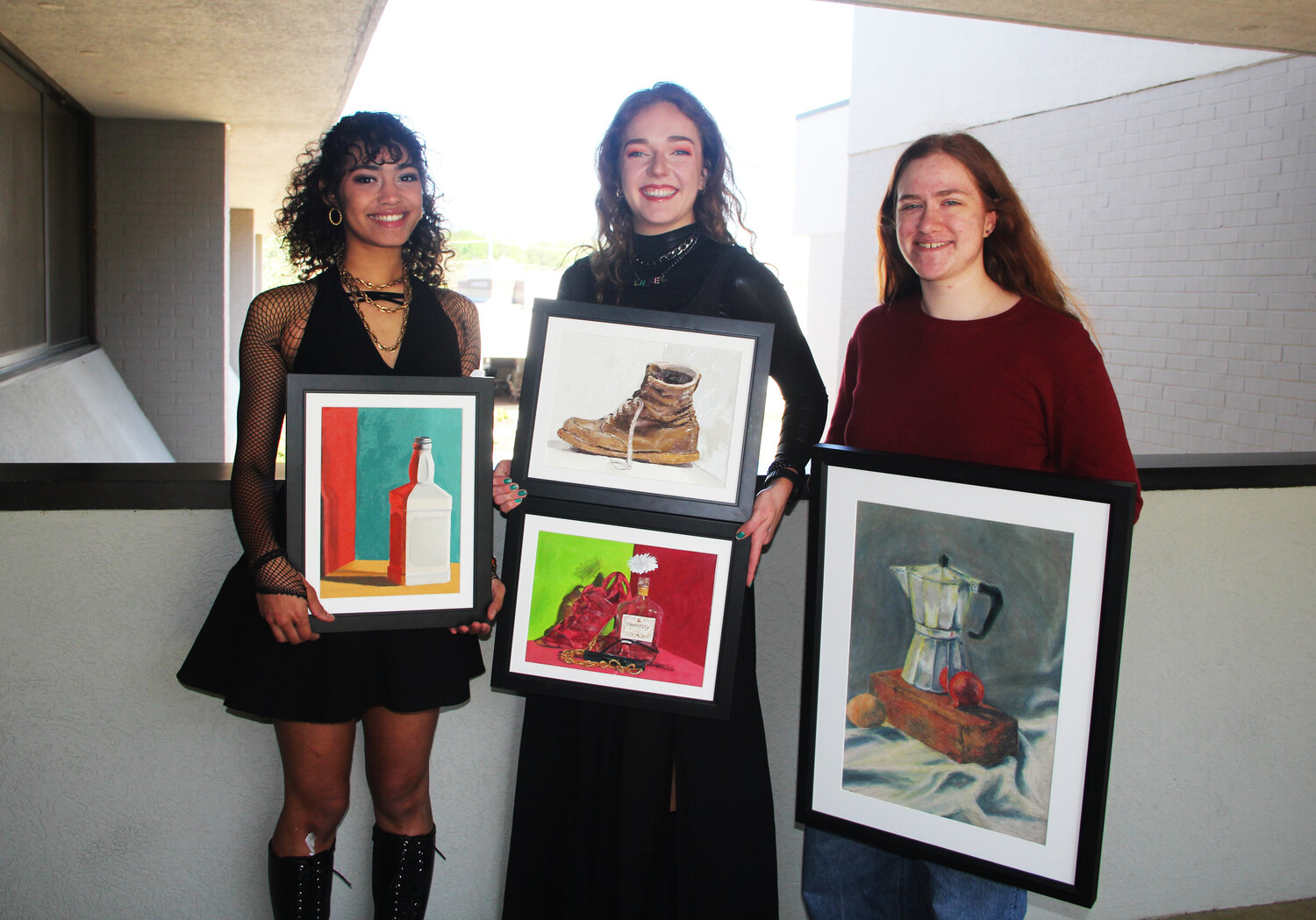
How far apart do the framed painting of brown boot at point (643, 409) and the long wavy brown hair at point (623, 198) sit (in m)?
0.22

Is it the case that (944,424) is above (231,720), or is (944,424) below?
above

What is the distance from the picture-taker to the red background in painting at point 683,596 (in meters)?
1.46

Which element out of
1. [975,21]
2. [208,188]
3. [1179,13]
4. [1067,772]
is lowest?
[1067,772]

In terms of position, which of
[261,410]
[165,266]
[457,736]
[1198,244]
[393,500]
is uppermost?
[1198,244]

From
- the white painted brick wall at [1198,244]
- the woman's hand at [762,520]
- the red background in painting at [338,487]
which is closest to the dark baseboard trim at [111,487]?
the red background in painting at [338,487]

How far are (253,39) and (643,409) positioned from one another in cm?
563

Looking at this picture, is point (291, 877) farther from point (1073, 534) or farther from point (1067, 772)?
point (1073, 534)

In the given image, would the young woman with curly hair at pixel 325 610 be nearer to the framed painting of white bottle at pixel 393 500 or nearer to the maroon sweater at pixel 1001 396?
the framed painting of white bottle at pixel 393 500

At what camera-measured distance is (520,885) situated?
5.62ft

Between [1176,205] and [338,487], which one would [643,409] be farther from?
[1176,205]

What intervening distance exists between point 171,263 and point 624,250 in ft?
26.4

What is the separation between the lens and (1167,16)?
4488mm

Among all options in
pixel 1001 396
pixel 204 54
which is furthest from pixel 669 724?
pixel 204 54

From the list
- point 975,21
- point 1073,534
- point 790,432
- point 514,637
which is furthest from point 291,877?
point 975,21
